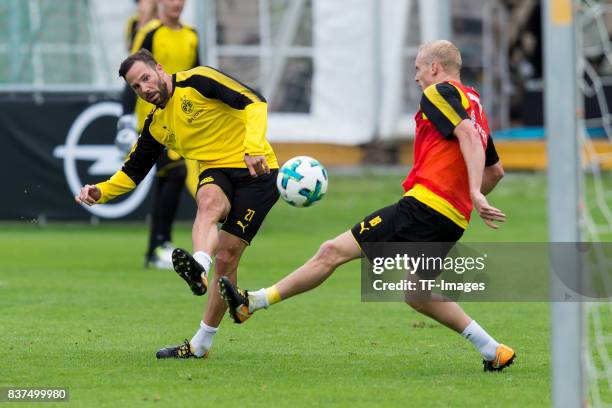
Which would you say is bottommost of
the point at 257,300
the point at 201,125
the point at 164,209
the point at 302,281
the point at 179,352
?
the point at 164,209

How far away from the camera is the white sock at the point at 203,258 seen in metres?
7.15

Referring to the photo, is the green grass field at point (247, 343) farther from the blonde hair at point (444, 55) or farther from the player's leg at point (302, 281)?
the blonde hair at point (444, 55)

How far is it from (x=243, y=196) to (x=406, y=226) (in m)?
1.13

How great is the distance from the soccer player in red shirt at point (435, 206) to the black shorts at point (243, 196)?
0.58 metres

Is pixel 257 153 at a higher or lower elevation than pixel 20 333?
higher

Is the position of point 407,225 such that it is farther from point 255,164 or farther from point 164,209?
point 164,209

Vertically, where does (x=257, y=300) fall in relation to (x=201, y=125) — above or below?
below

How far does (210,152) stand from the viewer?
7812 mm

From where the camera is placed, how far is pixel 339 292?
36.6 feet

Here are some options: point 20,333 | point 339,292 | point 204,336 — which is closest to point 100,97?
point 339,292

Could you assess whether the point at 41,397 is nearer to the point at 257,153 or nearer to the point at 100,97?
the point at 257,153

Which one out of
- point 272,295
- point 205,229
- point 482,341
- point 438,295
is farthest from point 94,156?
point 482,341

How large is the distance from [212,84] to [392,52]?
14172 mm

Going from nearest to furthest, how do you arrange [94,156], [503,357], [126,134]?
[503,357] → [126,134] → [94,156]
